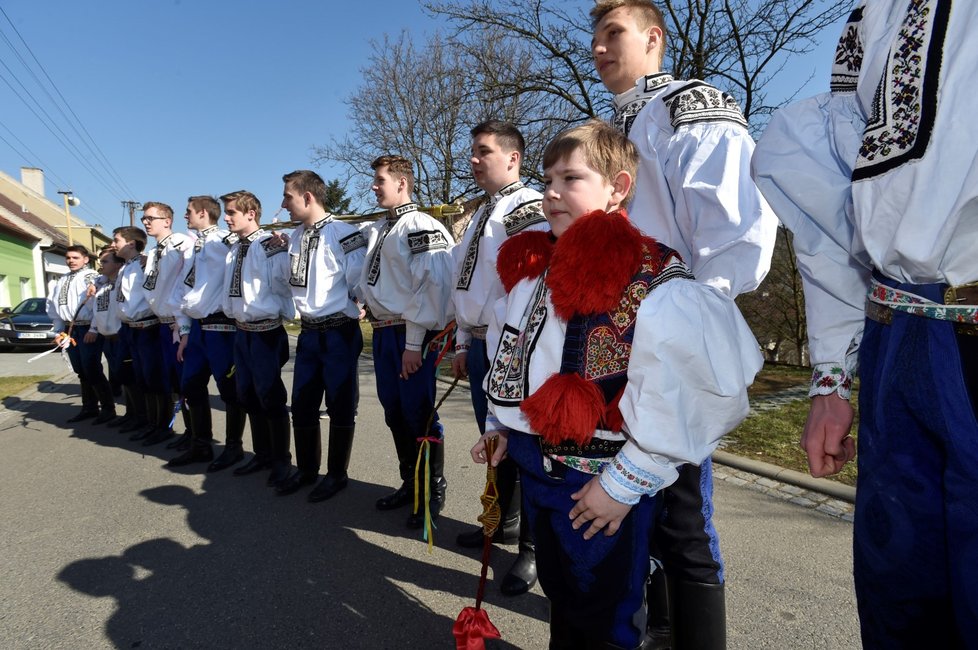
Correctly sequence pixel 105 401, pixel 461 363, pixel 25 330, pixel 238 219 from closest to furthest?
1. pixel 461 363
2. pixel 238 219
3. pixel 105 401
4. pixel 25 330

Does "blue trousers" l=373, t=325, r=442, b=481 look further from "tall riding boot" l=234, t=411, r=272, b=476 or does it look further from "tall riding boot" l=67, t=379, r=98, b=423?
"tall riding boot" l=67, t=379, r=98, b=423

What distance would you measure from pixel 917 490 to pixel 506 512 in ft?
8.39

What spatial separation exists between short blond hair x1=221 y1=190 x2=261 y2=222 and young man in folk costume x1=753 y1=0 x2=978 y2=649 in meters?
4.37

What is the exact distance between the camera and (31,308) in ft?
54.9

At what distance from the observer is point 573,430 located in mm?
1427

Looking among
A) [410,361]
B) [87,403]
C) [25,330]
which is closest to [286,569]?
[410,361]

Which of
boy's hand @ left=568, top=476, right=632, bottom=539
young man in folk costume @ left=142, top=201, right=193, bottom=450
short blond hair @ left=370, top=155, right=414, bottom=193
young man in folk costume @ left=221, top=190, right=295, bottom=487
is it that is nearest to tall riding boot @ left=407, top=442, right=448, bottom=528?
young man in folk costume @ left=221, top=190, right=295, bottom=487

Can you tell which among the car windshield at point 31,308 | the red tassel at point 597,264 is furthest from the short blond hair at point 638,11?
the car windshield at point 31,308

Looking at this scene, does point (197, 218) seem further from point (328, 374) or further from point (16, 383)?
point (16, 383)

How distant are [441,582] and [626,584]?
170 cm

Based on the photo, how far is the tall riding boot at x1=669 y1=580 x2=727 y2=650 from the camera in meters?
1.89

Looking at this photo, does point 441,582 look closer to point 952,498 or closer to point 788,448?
point 952,498

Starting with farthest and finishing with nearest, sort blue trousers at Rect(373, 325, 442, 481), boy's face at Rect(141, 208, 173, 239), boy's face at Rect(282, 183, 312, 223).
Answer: boy's face at Rect(141, 208, 173, 239) → boy's face at Rect(282, 183, 312, 223) → blue trousers at Rect(373, 325, 442, 481)

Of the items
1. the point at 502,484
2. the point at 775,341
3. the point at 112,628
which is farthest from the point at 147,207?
the point at 775,341
